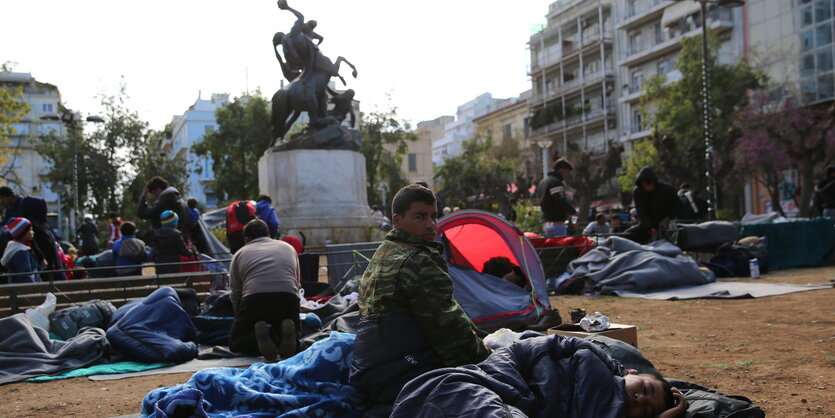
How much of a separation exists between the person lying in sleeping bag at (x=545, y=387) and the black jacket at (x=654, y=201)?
31.0 ft

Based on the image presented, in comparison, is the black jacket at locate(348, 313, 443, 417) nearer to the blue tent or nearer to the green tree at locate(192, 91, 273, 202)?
the blue tent

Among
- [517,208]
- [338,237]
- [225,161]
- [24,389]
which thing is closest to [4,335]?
[24,389]

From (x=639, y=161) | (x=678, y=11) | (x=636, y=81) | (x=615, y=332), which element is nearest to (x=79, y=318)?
(x=615, y=332)

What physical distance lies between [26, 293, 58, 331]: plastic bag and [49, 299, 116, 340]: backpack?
59 millimetres

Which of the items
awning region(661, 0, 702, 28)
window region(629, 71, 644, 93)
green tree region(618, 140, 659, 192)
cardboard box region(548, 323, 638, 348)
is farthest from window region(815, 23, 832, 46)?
cardboard box region(548, 323, 638, 348)

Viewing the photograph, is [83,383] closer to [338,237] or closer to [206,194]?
[338,237]

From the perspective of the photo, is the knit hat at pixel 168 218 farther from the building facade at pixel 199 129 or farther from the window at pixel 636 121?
the building facade at pixel 199 129

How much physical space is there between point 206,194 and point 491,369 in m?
72.9

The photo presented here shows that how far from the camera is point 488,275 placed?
8.20 metres

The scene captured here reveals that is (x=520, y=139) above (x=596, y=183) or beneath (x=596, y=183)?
above

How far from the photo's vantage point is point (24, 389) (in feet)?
20.5

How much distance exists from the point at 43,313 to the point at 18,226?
78.8 inches

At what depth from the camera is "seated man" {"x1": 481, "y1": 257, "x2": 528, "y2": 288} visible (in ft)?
28.2

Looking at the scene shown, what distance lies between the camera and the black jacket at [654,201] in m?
12.5
